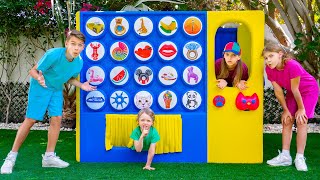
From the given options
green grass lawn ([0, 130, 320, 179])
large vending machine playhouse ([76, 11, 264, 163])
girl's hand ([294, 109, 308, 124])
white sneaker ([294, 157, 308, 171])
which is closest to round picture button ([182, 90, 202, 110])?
large vending machine playhouse ([76, 11, 264, 163])

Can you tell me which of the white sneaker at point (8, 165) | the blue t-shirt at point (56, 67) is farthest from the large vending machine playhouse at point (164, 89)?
the white sneaker at point (8, 165)

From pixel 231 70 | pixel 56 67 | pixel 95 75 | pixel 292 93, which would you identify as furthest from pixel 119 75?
pixel 292 93

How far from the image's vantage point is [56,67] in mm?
4738

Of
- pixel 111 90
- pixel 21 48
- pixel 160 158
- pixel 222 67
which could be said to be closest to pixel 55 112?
pixel 111 90

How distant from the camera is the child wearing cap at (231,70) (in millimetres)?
5012

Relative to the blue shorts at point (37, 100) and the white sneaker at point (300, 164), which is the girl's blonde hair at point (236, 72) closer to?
the white sneaker at point (300, 164)

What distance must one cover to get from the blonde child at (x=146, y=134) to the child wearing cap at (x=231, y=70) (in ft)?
2.36

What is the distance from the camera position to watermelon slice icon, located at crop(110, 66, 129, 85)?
507cm

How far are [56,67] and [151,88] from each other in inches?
36.0

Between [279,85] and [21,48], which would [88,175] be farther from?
[21,48]

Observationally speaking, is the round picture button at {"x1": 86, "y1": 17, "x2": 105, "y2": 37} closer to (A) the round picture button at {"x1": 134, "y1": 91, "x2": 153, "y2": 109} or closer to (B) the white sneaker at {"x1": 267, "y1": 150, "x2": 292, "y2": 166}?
(A) the round picture button at {"x1": 134, "y1": 91, "x2": 153, "y2": 109}

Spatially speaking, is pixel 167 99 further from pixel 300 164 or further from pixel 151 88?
pixel 300 164

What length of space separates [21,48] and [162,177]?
16.4ft

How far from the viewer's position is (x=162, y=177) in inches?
173
